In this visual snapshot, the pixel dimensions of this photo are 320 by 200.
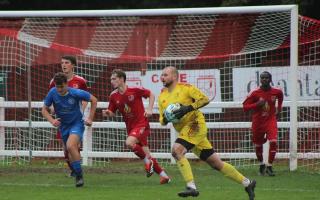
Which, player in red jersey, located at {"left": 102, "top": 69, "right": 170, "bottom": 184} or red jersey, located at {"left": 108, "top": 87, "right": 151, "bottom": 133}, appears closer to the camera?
player in red jersey, located at {"left": 102, "top": 69, "right": 170, "bottom": 184}

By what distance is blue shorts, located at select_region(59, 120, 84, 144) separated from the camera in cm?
1538

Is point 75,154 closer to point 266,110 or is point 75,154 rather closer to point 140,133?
point 140,133

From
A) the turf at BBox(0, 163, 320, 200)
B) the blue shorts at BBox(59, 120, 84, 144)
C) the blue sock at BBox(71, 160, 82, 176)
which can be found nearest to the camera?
the turf at BBox(0, 163, 320, 200)

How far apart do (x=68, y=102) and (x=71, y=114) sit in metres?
0.20

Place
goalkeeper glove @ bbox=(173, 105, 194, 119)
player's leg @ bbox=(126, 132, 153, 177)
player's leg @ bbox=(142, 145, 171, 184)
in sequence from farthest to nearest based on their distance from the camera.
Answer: player's leg @ bbox=(126, 132, 153, 177) < player's leg @ bbox=(142, 145, 171, 184) < goalkeeper glove @ bbox=(173, 105, 194, 119)

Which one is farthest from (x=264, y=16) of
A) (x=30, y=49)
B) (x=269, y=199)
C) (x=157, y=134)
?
(x=269, y=199)

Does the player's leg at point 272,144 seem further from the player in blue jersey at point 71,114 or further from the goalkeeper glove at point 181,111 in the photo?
the goalkeeper glove at point 181,111

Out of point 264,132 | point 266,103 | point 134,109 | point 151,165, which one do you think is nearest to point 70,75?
point 134,109

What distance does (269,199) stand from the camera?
13477mm

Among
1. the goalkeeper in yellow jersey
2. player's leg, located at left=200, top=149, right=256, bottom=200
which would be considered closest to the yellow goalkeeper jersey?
the goalkeeper in yellow jersey

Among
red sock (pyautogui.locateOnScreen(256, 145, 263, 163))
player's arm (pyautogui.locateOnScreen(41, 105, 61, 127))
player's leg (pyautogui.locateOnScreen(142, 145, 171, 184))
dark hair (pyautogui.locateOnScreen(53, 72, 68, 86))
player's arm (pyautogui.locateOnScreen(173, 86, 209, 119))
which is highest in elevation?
dark hair (pyautogui.locateOnScreen(53, 72, 68, 86))

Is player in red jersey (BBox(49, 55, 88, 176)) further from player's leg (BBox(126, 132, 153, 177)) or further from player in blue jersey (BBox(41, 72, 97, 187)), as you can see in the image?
player's leg (BBox(126, 132, 153, 177))

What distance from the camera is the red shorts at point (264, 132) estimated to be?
675 inches

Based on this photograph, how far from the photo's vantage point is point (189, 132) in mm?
13531
